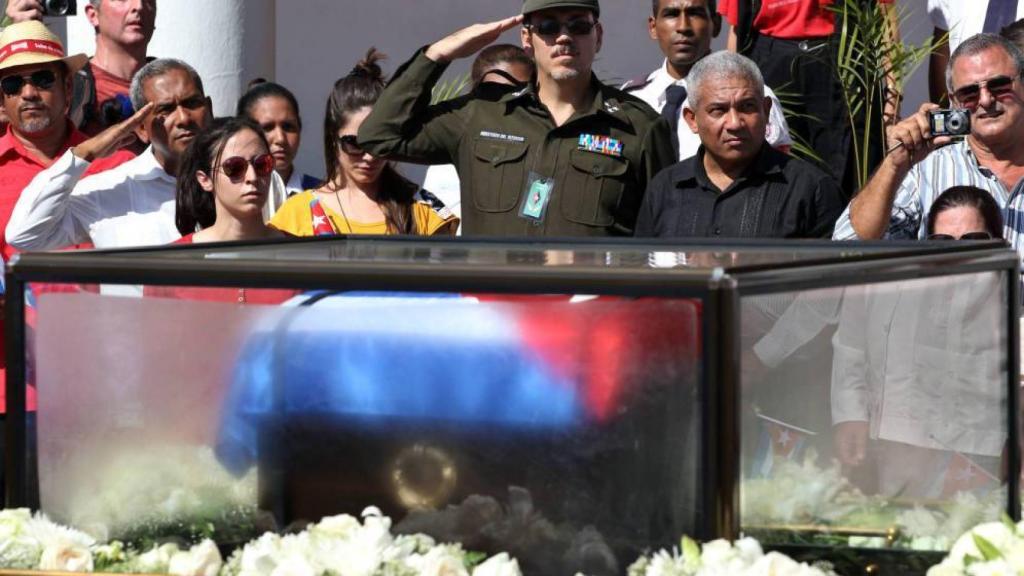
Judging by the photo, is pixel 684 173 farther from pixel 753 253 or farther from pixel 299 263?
pixel 299 263

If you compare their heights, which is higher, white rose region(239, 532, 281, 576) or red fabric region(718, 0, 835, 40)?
red fabric region(718, 0, 835, 40)

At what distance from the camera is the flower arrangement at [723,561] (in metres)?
2.06

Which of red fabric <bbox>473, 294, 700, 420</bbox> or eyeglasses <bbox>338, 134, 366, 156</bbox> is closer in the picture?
red fabric <bbox>473, 294, 700, 420</bbox>

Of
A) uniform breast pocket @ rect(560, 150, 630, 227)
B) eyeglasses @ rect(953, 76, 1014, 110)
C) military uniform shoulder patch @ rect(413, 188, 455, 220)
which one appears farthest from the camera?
military uniform shoulder patch @ rect(413, 188, 455, 220)

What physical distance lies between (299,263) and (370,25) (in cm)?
611

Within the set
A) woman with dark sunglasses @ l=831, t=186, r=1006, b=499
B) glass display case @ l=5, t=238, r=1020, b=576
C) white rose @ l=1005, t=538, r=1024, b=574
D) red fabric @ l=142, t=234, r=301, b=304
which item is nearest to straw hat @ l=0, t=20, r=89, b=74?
glass display case @ l=5, t=238, r=1020, b=576

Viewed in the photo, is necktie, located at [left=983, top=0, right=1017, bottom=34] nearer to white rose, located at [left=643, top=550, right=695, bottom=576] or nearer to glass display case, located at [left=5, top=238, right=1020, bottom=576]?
glass display case, located at [left=5, top=238, right=1020, bottom=576]

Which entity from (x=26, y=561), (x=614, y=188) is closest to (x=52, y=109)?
(x=614, y=188)

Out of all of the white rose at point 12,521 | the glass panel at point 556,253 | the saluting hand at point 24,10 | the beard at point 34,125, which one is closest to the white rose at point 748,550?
the glass panel at point 556,253

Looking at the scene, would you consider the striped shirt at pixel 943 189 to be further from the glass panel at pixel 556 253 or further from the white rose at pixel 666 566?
the white rose at pixel 666 566

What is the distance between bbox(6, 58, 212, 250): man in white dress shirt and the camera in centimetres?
495

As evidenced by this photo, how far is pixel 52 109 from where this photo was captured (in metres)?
5.38

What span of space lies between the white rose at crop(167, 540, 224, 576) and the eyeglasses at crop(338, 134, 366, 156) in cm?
293

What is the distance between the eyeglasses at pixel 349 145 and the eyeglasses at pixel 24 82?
3.26 feet
